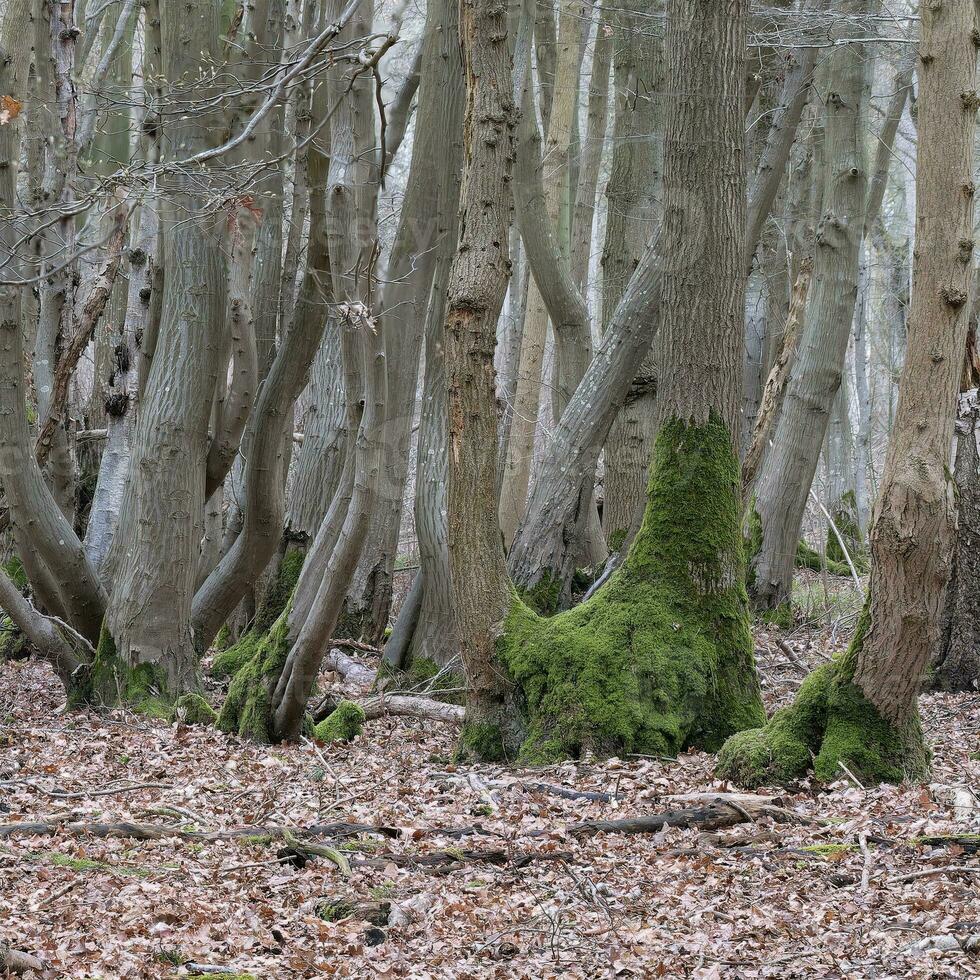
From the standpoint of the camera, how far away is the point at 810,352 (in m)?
11.9

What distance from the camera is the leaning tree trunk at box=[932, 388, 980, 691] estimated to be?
817 cm

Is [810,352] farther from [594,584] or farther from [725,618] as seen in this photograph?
[725,618]

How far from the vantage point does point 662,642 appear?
21.6 ft

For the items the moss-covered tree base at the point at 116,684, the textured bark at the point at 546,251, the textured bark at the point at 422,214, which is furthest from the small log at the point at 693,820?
the textured bark at the point at 546,251

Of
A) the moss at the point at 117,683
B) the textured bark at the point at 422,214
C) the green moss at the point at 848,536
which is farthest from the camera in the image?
the green moss at the point at 848,536

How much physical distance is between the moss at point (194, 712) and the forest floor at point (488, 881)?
159cm

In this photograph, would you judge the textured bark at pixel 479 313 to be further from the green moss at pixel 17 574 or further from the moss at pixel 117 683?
the green moss at pixel 17 574

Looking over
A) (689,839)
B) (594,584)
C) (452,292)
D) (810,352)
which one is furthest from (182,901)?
(810,352)

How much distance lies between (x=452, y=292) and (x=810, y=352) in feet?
22.2

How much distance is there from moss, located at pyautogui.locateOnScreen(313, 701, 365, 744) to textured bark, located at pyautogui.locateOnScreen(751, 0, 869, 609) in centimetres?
581

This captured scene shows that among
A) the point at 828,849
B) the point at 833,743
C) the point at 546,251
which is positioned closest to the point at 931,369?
the point at 833,743

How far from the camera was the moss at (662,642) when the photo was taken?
6.47m

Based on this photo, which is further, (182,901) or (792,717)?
(792,717)

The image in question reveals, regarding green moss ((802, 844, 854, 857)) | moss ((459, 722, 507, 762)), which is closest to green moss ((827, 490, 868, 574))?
moss ((459, 722, 507, 762))
